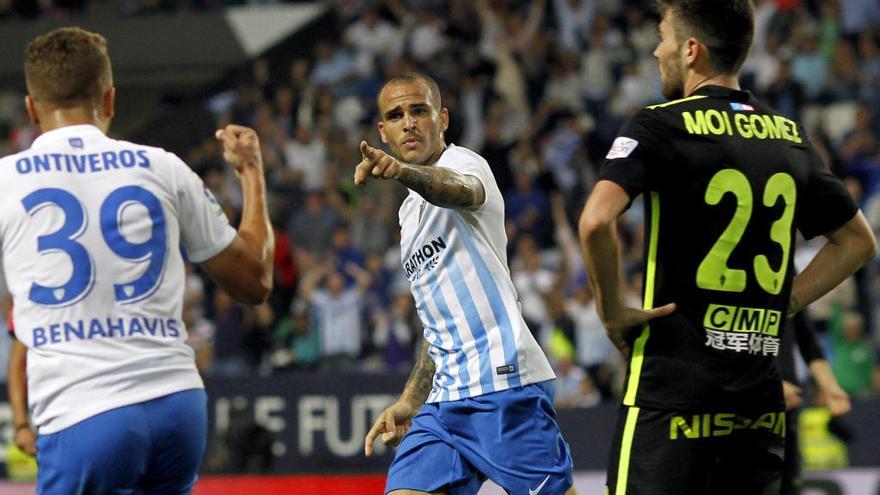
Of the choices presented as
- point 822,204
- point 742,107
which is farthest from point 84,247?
point 822,204

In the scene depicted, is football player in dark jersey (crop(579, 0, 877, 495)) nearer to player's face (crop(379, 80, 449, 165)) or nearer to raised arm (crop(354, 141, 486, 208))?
raised arm (crop(354, 141, 486, 208))

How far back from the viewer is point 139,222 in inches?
169

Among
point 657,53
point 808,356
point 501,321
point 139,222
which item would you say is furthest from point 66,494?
point 808,356

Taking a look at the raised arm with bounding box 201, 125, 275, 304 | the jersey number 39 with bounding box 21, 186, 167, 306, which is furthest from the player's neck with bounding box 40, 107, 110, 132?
the raised arm with bounding box 201, 125, 275, 304

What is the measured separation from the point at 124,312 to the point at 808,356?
173 inches

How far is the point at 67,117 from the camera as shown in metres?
4.43

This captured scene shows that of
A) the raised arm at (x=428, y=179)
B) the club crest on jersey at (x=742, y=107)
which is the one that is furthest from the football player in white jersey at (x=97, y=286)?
the club crest on jersey at (x=742, y=107)

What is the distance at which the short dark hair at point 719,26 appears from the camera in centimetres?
432

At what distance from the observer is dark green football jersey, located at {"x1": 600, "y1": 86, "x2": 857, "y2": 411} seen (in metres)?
4.20

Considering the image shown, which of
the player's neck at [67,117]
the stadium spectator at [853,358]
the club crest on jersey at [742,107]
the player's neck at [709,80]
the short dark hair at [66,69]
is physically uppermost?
the short dark hair at [66,69]

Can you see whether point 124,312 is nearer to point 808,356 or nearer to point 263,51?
point 808,356

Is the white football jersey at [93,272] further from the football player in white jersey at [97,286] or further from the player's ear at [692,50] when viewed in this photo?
the player's ear at [692,50]

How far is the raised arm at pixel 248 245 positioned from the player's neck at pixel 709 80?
1.50 meters

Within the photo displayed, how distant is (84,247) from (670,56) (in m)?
1.97
